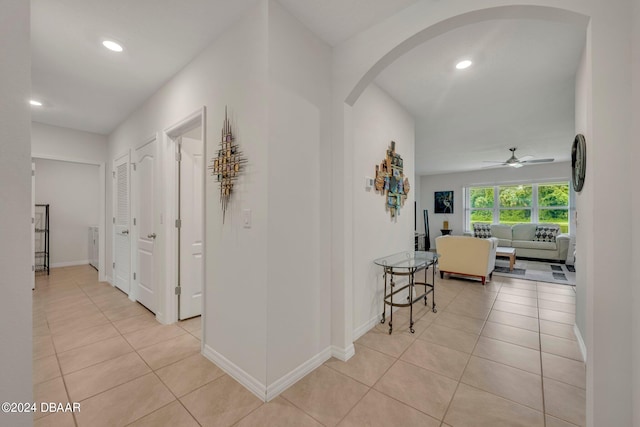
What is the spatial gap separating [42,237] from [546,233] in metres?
11.8

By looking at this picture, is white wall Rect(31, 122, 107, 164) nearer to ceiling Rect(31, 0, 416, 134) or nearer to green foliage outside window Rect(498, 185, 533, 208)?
ceiling Rect(31, 0, 416, 134)

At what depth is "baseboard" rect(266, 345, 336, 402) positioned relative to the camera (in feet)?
5.65

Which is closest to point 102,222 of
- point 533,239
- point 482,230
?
point 482,230

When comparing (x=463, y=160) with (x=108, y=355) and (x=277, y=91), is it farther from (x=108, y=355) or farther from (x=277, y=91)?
(x=108, y=355)

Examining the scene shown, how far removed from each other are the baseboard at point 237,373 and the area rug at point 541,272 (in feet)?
17.1

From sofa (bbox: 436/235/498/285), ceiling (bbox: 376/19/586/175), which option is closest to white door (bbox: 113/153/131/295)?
ceiling (bbox: 376/19/586/175)

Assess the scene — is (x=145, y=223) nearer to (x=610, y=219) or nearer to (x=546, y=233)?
(x=610, y=219)

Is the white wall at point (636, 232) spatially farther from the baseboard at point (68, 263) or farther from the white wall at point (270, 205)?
the baseboard at point (68, 263)

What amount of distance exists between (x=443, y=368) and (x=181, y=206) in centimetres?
291

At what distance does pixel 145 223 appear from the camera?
319 cm

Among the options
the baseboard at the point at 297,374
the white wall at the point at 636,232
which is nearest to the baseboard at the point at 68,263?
the baseboard at the point at 297,374

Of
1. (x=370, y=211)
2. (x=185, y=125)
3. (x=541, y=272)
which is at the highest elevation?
(x=185, y=125)

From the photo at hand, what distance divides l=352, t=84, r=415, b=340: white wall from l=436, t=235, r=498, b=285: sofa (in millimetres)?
1753

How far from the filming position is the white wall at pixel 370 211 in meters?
2.59
